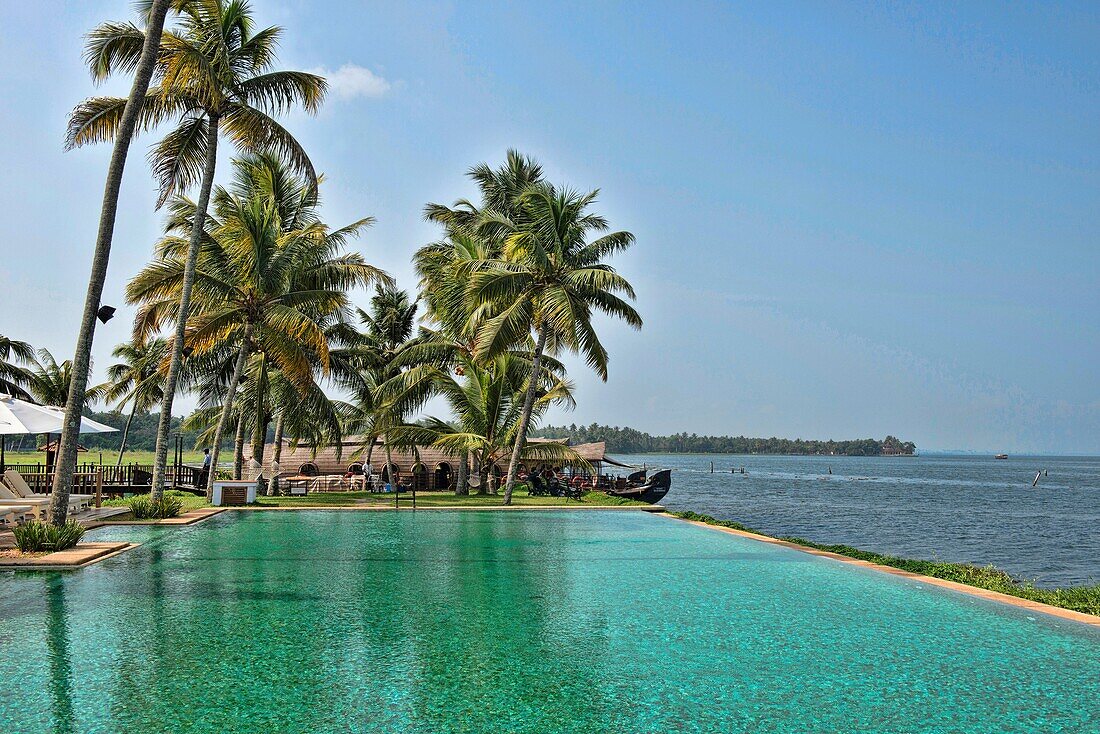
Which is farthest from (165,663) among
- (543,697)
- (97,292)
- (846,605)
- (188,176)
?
(188,176)

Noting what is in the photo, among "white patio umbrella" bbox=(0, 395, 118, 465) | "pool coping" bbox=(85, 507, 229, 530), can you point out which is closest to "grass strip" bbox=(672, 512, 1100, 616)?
"pool coping" bbox=(85, 507, 229, 530)

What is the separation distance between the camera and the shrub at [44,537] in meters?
10.3

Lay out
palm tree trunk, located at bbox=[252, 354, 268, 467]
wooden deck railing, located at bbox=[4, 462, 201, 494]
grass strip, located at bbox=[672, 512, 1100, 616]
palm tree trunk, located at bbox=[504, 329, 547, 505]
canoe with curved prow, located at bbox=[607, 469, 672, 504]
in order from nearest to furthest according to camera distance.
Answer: grass strip, located at bbox=[672, 512, 1100, 616] < wooden deck railing, located at bbox=[4, 462, 201, 494] < palm tree trunk, located at bbox=[504, 329, 547, 505] < palm tree trunk, located at bbox=[252, 354, 268, 467] < canoe with curved prow, located at bbox=[607, 469, 672, 504]

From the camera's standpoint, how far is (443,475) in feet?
108

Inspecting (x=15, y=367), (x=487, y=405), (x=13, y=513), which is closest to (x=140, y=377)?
(x=15, y=367)

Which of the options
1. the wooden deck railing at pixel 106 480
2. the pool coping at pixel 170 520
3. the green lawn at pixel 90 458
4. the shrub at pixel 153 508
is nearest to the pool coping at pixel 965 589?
the pool coping at pixel 170 520

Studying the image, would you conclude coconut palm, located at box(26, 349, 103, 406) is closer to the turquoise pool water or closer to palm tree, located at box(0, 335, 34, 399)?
palm tree, located at box(0, 335, 34, 399)

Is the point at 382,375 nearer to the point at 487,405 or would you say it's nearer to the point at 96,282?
the point at 487,405

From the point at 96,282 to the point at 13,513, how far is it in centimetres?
437

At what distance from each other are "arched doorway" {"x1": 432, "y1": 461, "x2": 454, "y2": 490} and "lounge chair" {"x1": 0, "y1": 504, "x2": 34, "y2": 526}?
A: 19.7 m

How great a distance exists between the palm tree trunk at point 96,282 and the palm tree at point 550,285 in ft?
35.2

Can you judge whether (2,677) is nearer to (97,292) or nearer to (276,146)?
(97,292)

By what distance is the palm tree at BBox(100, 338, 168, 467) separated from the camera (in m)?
25.7

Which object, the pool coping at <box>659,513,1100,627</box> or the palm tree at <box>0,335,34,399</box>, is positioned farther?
the palm tree at <box>0,335,34,399</box>
